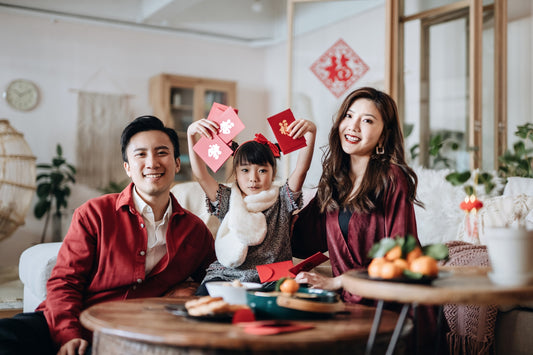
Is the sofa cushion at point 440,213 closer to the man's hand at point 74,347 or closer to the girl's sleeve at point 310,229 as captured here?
the girl's sleeve at point 310,229

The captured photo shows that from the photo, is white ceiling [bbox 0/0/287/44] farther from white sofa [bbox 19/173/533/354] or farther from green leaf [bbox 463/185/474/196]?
green leaf [bbox 463/185/474/196]

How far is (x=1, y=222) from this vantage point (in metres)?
4.43

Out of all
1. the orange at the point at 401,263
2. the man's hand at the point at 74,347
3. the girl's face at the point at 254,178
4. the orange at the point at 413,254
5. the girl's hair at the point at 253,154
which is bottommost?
the man's hand at the point at 74,347

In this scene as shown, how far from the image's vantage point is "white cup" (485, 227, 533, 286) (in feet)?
3.22

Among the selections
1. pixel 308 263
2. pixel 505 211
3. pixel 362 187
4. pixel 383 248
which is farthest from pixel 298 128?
pixel 505 211

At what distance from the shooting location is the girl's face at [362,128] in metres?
1.71

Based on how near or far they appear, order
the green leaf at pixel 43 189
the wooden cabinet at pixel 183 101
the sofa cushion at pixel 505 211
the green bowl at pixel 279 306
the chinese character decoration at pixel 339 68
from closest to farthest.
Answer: the green bowl at pixel 279 306
the sofa cushion at pixel 505 211
the chinese character decoration at pixel 339 68
the green leaf at pixel 43 189
the wooden cabinet at pixel 183 101

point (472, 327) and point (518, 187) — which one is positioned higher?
point (518, 187)

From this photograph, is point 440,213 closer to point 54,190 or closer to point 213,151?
point 213,151

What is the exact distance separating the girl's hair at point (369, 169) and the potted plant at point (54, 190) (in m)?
4.01

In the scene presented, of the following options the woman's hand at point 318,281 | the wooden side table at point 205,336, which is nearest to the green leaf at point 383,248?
the wooden side table at point 205,336

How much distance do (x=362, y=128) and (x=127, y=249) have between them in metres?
0.83

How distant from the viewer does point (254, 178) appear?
1.81 metres

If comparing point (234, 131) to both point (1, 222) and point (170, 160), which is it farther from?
point (1, 222)
